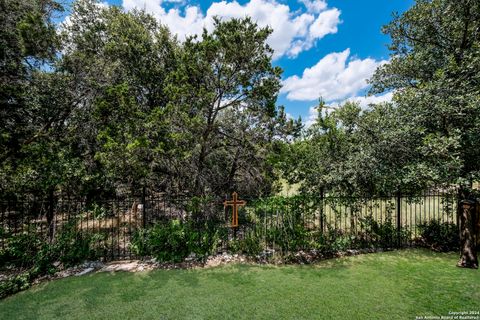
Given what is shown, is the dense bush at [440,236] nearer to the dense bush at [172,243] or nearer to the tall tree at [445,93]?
the tall tree at [445,93]

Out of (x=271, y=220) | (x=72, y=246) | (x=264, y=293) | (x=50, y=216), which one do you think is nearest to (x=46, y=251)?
(x=72, y=246)

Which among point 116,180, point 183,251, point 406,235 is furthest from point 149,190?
point 406,235

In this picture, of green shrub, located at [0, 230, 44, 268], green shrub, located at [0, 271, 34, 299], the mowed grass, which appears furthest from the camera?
green shrub, located at [0, 230, 44, 268]

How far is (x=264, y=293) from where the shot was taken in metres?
3.72

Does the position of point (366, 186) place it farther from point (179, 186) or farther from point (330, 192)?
point (179, 186)

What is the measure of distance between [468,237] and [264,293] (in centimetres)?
449

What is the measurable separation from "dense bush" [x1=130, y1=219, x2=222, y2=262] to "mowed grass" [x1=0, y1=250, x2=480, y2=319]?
1.93 feet

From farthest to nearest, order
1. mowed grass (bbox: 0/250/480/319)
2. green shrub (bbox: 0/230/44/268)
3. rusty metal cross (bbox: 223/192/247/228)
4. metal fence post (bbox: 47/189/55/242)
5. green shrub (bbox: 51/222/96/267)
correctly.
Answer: rusty metal cross (bbox: 223/192/247/228) < metal fence post (bbox: 47/189/55/242) < green shrub (bbox: 51/222/96/267) < green shrub (bbox: 0/230/44/268) < mowed grass (bbox: 0/250/480/319)

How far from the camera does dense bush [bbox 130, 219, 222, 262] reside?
5180 millimetres

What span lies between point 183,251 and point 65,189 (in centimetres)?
437

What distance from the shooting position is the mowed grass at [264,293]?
3221 millimetres

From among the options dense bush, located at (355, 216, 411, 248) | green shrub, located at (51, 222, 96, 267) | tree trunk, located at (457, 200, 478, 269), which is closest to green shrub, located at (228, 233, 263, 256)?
dense bush, located at (355, 216, 411, 248)

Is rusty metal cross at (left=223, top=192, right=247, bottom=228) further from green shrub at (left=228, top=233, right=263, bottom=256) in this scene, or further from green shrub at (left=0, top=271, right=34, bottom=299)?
green shrub at (left=0, top=271, right=34, bottom=299)

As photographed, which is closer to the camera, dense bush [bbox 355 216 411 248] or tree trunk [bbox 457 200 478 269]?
tree trunk [bbox 457 200 478 269]
